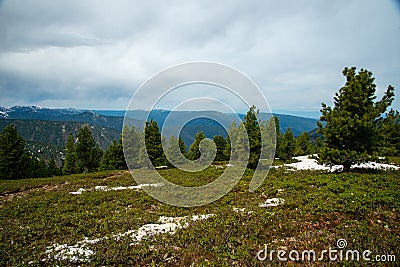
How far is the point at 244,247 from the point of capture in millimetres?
7801

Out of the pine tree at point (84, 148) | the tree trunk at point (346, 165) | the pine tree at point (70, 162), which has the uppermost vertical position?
the tree trunk at point (346, 165)

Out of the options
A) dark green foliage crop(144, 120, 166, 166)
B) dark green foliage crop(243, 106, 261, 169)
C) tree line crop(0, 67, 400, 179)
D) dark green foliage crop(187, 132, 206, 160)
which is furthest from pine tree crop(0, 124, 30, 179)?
dark green foliage crop(243, 106, 261, 169)

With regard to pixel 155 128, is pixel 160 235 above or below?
below

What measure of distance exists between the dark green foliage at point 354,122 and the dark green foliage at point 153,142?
→ 2653 centimetres

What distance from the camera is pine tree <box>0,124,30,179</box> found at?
3744 centimetres

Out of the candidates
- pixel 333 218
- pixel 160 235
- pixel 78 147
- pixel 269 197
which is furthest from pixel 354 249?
pixel 78 147

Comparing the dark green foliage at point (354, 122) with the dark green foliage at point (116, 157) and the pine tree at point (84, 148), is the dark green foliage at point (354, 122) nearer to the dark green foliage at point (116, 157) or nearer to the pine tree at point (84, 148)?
the dark green foliage at point (116, 157)

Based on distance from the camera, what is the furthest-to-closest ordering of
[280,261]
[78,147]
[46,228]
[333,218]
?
[78,147]
[46,228]
[333,218]
[280,261]

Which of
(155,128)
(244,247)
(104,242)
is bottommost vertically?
(104,242)

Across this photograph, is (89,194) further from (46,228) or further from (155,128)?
(155,128)

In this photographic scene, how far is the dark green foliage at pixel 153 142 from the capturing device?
39.6m

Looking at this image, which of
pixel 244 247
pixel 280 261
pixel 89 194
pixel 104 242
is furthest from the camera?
pixel 89 194

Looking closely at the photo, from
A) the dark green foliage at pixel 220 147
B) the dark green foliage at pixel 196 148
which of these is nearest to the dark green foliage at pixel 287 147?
the dark green foliage at pixel 220 147

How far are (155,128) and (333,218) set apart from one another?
33936mm
